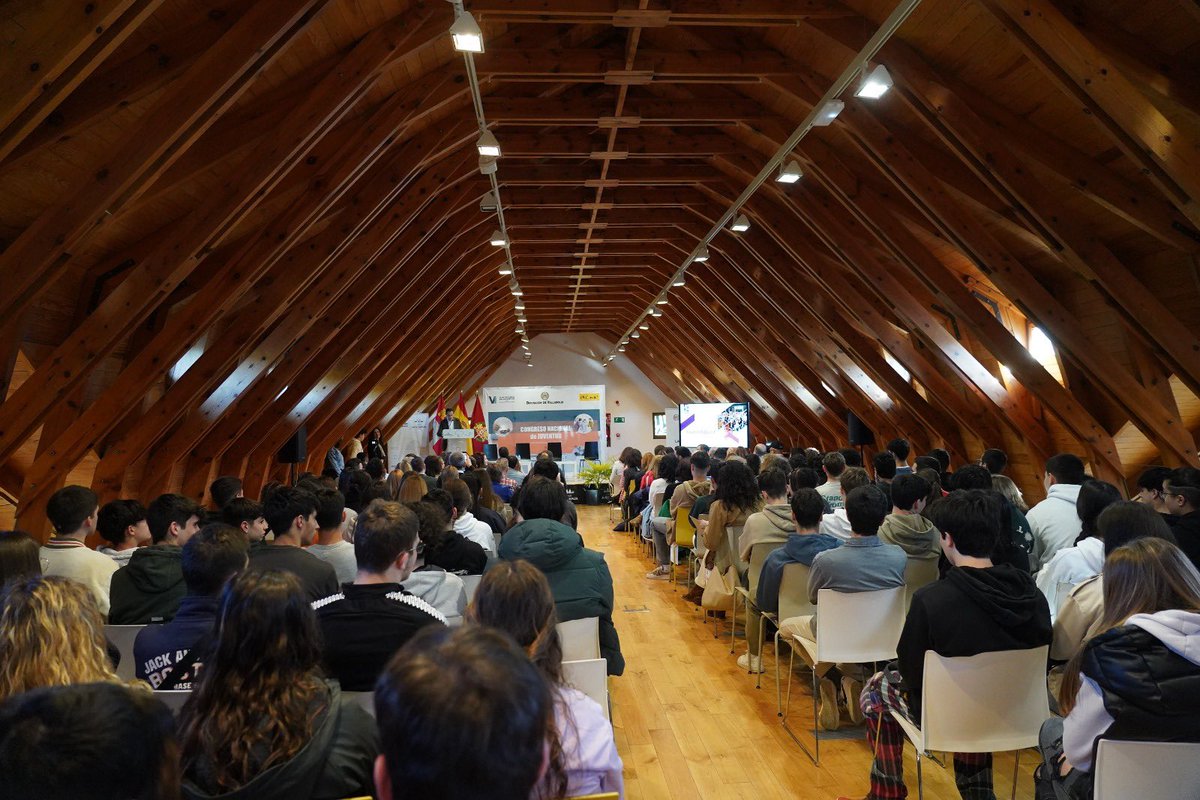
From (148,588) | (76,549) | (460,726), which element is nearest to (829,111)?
(148,588)

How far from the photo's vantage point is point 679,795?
402cm

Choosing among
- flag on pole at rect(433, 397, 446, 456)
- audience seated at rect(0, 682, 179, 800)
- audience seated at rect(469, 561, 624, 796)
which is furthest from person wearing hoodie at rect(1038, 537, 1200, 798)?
flag on pole at rect(433, 397, 446, 456)

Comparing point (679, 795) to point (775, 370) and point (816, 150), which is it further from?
point (775, 370)

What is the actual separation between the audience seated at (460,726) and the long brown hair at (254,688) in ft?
2.62

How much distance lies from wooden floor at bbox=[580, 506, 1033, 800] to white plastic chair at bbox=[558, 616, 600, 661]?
71 centimetres

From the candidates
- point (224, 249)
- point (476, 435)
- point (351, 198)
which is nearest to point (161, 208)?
point (224, 249)

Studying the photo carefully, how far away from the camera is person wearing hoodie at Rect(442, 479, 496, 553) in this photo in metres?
5.43

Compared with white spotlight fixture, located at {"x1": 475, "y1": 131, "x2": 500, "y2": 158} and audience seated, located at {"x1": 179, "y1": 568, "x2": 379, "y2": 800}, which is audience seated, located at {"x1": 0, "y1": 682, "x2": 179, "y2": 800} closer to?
audience seated, located at {"x1": 179, "y1": 568, "x2": 379, "y2": 800}

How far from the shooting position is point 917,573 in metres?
4.68

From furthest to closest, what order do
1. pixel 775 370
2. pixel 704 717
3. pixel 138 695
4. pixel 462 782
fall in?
pixel 775 370 → pixel 704 717 → pixel 138 695 → pixel 462 782

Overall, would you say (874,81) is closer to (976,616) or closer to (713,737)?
(976,616)

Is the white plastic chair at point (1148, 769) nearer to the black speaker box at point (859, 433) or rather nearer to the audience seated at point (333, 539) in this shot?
the audience seated at point (333, 539)

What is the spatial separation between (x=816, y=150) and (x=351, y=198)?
4.20 metres

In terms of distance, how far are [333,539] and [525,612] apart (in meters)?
2.71
